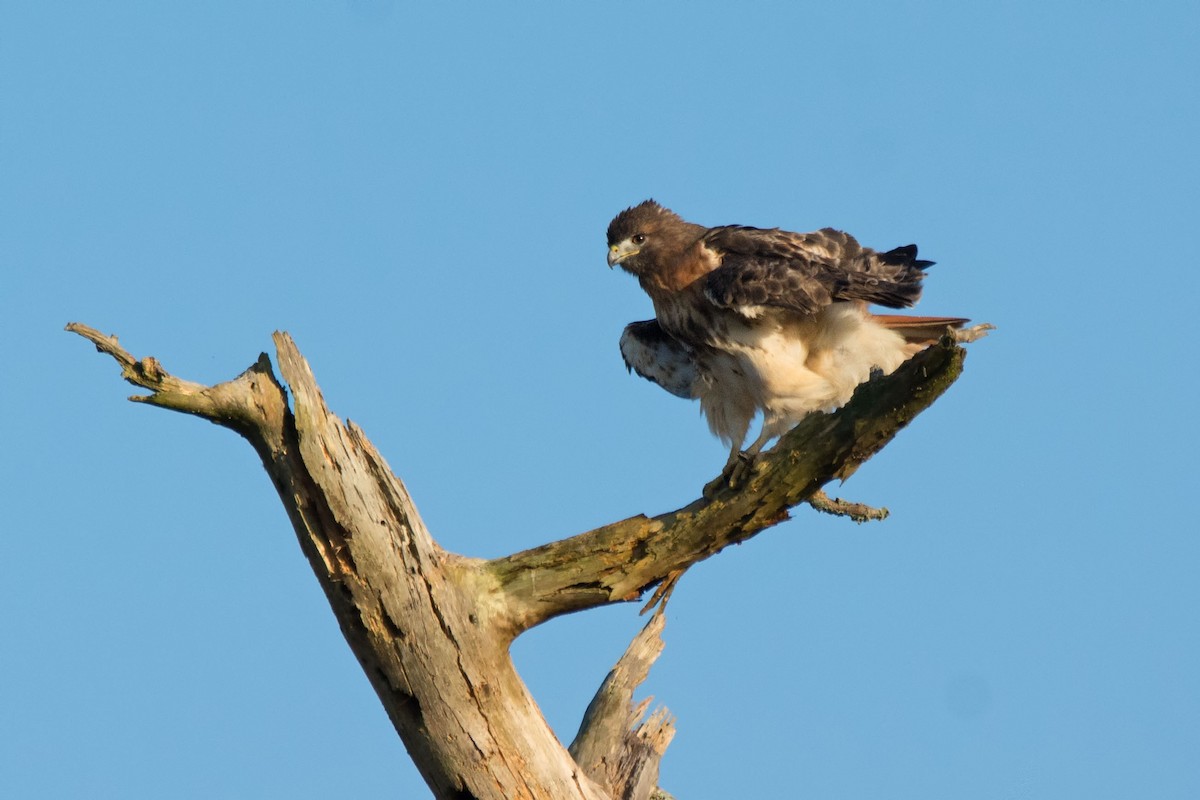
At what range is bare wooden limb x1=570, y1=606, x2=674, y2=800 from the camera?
7598 mm

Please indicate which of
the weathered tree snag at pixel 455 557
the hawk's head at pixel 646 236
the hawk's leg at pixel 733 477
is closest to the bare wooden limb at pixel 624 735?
the weathered tree snag at pixel 455 557

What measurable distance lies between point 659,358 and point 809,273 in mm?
1809

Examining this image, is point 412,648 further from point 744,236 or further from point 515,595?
point 744,236

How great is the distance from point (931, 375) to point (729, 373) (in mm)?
3250

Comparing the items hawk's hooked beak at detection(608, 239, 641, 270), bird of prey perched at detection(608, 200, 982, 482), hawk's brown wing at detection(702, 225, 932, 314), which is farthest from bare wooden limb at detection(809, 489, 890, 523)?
hawk's hooked beak at detection(608, 239, 641, 270)

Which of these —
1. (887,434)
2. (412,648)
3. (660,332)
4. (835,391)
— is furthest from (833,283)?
(412,648)

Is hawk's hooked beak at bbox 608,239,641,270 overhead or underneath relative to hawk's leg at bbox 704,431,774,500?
overhead

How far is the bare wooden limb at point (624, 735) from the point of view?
299 inches

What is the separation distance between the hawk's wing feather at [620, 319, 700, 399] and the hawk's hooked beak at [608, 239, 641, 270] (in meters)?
0.59

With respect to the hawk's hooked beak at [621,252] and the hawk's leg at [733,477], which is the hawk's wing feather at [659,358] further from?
the hawk's leg at [733,477]

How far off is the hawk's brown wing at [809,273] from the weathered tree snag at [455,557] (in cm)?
230

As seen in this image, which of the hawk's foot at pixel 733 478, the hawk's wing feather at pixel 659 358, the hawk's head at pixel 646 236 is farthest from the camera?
the hawk's wing feather at pixel 659 358

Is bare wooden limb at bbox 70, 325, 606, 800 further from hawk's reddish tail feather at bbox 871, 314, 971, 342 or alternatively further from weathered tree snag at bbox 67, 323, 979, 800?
hawk's reddish tail feather at bbox 871, 314, 971, 342

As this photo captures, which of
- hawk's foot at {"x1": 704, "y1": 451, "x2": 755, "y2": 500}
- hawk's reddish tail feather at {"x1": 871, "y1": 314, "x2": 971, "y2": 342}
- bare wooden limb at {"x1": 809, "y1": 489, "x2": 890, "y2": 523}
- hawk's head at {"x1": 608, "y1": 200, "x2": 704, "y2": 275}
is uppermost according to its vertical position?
hawk's head at {"x1": 608, "y1": 200, "x2": 704, "y2": 275}
